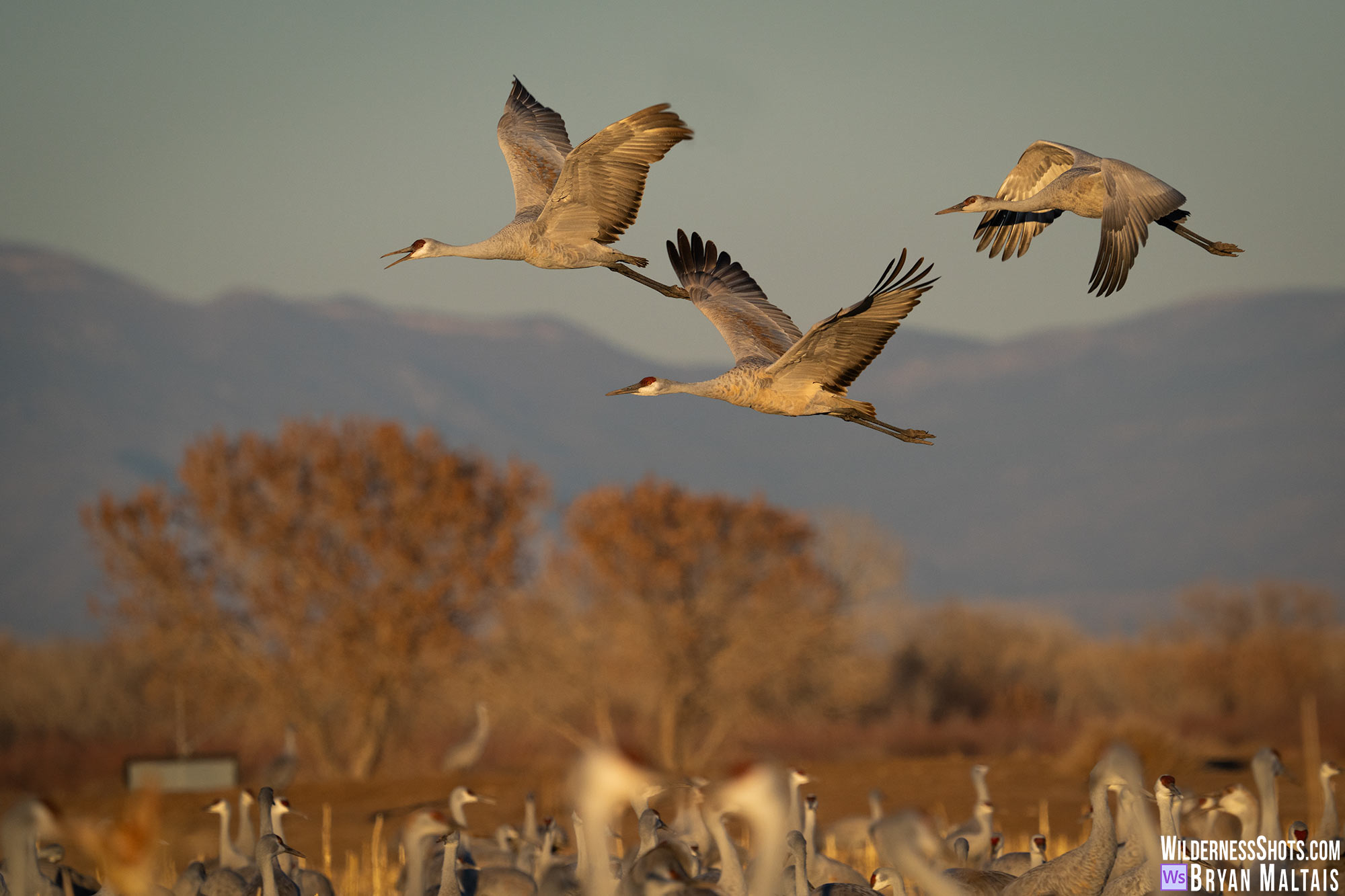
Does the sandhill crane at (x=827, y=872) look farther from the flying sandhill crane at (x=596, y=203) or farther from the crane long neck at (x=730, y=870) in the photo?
the flying sandhill crane at (x=596, y=203)

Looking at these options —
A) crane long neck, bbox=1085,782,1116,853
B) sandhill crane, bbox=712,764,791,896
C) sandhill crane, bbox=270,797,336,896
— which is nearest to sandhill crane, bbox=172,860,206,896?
sandhill crane, bbox=270,797,336,896

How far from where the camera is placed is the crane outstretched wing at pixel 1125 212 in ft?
26.4

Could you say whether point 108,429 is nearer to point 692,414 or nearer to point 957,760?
point 692,414

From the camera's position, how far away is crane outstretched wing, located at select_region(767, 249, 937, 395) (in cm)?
796

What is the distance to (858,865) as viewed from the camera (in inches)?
525

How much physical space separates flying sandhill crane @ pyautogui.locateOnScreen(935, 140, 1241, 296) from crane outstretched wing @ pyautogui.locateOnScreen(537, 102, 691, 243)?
1.87 meters

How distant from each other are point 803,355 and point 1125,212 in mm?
1787

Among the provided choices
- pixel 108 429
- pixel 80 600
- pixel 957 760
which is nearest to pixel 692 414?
pixel 108 429

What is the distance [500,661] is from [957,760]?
371 inches

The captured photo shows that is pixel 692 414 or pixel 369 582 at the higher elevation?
pixel 692 414

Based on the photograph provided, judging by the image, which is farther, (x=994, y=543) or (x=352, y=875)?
(x=994, y=543)

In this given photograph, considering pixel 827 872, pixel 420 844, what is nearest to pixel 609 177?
pixel 420 844

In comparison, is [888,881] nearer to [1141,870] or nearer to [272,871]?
[1141,870]

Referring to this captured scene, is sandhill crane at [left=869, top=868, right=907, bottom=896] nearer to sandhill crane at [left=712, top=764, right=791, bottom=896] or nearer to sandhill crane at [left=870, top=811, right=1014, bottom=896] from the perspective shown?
sandhill crane at [left=870, top=811, right=1014, bottom=896]
